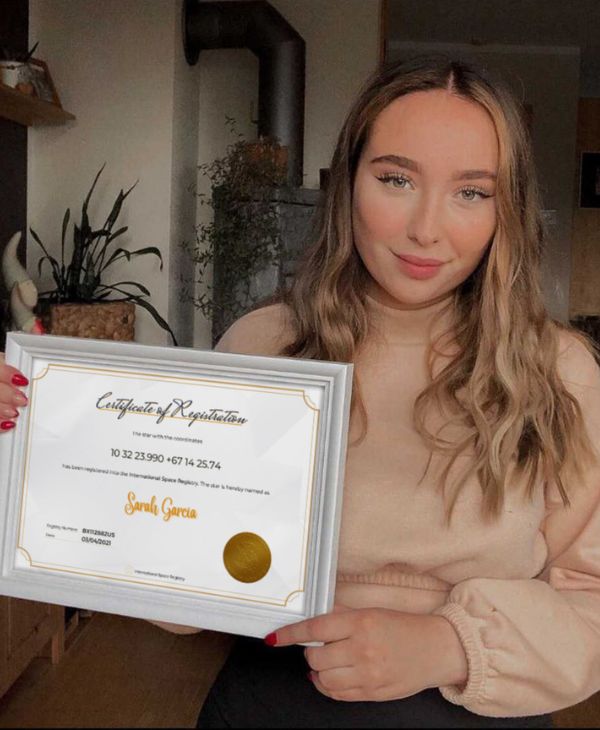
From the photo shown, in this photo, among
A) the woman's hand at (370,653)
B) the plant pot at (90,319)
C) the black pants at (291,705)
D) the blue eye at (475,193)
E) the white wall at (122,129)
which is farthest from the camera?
the white wall at (122,129)

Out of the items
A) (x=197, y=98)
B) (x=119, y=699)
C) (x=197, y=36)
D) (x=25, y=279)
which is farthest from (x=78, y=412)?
(x=197, y=98)

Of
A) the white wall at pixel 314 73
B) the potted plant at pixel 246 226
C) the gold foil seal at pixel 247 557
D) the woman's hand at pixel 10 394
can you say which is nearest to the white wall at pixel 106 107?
the potted plant at pixel 246 226

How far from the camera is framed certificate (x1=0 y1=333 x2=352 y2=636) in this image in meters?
0.65

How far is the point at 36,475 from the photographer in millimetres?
711

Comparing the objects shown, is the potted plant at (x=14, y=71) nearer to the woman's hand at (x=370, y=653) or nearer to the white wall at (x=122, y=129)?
the white wall at (x=122, y=129)

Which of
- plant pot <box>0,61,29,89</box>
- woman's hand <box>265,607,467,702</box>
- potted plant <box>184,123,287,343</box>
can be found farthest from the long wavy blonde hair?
potted plant <box>184,123,287,343</box>

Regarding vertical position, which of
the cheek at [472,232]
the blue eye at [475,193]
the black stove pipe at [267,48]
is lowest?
the cheek at [472,232]

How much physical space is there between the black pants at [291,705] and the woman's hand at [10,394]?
310mm

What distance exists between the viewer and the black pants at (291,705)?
52 centimetres

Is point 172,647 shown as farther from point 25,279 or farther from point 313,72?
point 313,72

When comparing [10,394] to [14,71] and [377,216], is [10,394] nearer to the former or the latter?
[377,216]

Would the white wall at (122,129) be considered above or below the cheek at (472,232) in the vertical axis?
above

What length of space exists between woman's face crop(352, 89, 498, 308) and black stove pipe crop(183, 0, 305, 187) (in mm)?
2805

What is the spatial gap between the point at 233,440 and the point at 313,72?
135 inches
